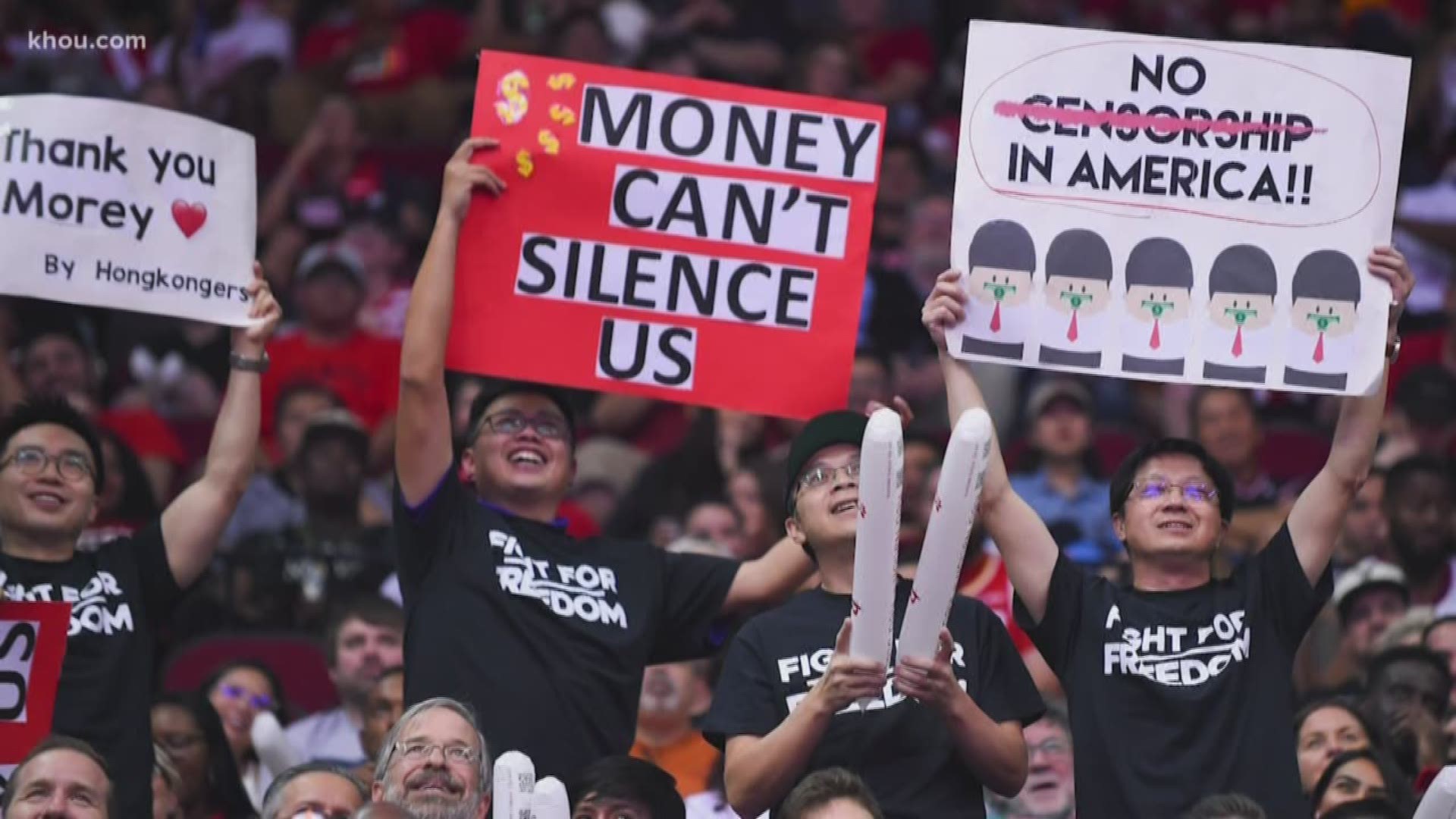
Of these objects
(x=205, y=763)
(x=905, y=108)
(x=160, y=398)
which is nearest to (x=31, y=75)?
(x=160, y=398)

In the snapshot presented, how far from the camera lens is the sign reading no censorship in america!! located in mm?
8164

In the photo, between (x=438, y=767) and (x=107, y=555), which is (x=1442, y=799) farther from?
(x=107, y=555)

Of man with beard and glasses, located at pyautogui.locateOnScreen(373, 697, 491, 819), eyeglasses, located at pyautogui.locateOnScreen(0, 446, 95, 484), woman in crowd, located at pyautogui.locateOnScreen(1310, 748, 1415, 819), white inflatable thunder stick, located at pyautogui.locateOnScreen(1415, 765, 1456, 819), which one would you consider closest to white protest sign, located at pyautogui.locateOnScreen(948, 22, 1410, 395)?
woman in crowd, located at pyautogui.locateOnScreen(1310, 748, 1415, 819)

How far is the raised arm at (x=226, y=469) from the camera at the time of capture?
26.0ft

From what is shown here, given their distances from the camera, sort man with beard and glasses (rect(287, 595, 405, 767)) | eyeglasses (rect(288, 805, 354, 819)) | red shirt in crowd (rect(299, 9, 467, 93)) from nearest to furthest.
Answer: eyeglasses (rect(288, 805, 354, 819))
man with beard and glasses (rect(287, 595, 405, 767))
red shirt in crowd (rect(299, 9, 467, 93))

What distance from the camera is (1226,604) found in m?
7.16

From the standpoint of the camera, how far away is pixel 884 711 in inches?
275

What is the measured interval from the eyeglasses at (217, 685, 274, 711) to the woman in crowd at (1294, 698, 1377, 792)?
3.30 metres

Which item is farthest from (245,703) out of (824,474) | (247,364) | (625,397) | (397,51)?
(397,51)

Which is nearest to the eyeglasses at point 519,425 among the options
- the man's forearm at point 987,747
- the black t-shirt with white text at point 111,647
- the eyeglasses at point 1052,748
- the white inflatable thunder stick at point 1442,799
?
the black t-shirt with white text at point 111,647

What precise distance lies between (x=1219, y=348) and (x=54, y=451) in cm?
325

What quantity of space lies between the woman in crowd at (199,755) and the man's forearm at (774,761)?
6.95 ft

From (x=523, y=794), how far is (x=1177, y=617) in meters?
1.88

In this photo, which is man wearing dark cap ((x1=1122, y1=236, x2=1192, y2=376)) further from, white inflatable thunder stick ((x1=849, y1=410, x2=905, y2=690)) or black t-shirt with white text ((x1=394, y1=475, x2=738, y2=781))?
black t-shirt with white text ((x1=394, y1=475, x2=738, y2=781))
